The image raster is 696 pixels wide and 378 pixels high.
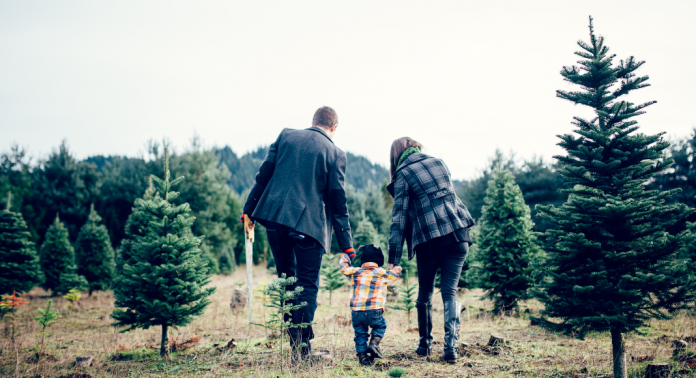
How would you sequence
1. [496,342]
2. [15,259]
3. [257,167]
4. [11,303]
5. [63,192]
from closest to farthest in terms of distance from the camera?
[496,342]
[11,303]
[15,259]
[63,192]
[257,167]

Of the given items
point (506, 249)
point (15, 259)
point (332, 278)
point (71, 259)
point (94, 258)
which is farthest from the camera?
point (94, 258)

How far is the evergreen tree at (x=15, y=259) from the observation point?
9.09 m

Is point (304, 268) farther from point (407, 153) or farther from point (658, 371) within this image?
point (658, 371)

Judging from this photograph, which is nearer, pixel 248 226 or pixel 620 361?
pixel 620 361

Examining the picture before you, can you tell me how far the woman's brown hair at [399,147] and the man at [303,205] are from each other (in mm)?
620

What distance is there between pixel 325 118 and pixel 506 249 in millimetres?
4770

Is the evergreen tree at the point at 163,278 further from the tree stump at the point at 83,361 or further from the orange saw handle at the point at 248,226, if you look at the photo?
the orange saw handle at the point at 248,226

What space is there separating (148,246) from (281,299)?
236cm

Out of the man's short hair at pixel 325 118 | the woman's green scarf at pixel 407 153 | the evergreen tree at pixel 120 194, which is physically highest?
the evergreen tree at pixel 120 194

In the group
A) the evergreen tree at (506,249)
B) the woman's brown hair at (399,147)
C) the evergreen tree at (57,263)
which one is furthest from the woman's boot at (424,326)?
the evergreen tree at (57,263)

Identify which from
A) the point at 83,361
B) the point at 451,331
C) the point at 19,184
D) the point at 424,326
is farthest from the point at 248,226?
the point at 19,184

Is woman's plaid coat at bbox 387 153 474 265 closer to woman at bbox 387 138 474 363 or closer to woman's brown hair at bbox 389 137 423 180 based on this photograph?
woman at bbox 387 138 474 363

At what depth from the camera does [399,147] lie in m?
3.97

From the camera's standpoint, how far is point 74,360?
4258 millimetres
